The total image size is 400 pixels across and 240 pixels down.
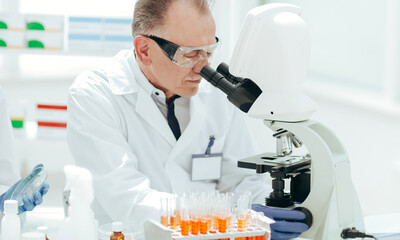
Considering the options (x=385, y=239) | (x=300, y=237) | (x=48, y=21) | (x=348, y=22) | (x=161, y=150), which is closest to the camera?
(x=300, y=237)

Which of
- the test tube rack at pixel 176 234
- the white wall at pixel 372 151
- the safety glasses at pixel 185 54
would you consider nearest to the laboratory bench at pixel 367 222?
the test tube rack at pixel 176 234

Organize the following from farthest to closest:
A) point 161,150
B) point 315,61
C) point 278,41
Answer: point 315,61 < point 161,150 < point 278,41

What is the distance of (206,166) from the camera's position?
245 cm

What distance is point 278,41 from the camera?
1665 millimetres

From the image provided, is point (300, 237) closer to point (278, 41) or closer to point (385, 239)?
point (385, 239)

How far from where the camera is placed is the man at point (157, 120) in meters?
2.18

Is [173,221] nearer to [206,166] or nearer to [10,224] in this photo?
[10,224]

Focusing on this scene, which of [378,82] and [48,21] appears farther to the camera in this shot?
[378,82]

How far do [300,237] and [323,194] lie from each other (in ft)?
0.48

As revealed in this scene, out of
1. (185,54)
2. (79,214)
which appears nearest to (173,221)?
(79,214)

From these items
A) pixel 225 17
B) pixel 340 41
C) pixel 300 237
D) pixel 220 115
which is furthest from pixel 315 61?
pixel 300 237

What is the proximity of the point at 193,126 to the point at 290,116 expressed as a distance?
771 millimetres

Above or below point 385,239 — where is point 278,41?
above

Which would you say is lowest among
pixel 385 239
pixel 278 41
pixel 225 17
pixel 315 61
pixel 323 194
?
pixel 385 239
